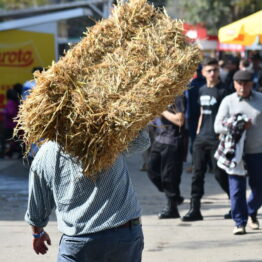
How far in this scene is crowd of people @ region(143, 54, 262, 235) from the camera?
7711 millimetres

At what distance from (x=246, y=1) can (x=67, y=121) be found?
30.1 metres

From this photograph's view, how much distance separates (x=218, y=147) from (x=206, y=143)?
0.48 meters

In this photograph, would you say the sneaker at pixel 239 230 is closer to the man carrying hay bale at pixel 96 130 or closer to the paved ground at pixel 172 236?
the paved ground at pixel 172 236

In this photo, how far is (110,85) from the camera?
435 cm

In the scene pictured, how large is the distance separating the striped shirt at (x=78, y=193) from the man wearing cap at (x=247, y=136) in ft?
11.3

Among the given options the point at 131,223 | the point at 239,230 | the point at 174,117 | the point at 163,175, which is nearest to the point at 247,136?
the point at 174,117

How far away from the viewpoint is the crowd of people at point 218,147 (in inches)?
304

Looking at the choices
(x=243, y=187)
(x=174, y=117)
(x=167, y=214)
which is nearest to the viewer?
(x=243, y=187)

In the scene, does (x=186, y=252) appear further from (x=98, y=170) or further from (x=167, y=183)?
(x=98, y=170)

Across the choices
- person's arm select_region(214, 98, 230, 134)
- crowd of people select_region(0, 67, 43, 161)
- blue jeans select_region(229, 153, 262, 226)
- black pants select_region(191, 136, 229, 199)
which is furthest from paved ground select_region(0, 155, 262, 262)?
crowd of people select_region(0, 67, 43, 161)

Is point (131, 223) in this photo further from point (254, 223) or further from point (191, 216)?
point (191, 216)

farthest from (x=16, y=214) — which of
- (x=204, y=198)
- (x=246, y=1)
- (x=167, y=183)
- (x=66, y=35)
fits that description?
(x=246, y=1)

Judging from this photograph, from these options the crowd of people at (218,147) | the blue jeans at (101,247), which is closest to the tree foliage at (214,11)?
the crowd of people at (218,147)

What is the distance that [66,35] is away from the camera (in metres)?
19.9
